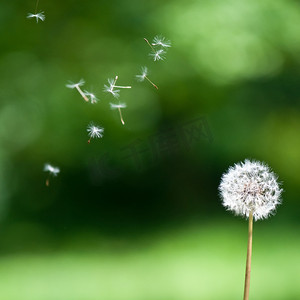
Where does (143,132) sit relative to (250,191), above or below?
above

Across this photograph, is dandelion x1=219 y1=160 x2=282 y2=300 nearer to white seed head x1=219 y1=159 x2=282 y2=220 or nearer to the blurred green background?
white seed head x1=219 y1=159 x2=282 y2=220

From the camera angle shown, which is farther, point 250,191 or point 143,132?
point 143,132

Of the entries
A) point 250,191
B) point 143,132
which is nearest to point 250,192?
point 250,191

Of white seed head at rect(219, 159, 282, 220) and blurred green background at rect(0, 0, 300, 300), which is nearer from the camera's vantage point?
white seed head at rect(219, 159, 282, 220)

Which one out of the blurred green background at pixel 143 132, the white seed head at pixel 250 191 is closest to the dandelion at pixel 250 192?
the white seed head at pixel 250 191

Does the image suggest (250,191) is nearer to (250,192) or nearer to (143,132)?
(250,192)

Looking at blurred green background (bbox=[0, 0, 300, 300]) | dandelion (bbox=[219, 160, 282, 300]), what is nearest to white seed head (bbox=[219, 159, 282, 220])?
dandelion (bbox=[219, 160, 282, 300])
